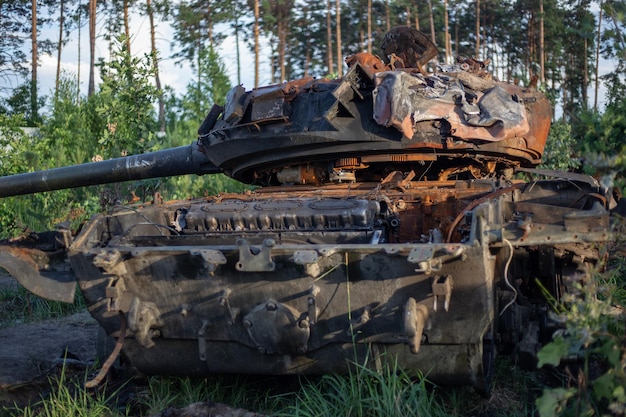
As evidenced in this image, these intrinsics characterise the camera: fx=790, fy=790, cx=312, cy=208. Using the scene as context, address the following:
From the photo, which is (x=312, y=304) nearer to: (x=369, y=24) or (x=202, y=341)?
(x=202, y=341)

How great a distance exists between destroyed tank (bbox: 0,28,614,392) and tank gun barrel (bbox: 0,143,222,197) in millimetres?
1665

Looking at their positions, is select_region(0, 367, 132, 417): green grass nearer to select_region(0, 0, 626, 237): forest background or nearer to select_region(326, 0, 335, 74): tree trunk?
select_region(0, 0, 626, 237): forest background

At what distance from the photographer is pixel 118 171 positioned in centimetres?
Result: 833

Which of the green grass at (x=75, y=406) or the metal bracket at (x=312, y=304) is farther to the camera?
the green grass at (x=75, y=406)

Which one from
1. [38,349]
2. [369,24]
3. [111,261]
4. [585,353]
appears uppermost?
[369,24]

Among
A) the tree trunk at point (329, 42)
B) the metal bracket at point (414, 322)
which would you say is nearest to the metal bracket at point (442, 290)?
the metal bracket at point (414, 322)

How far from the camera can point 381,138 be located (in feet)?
18.8

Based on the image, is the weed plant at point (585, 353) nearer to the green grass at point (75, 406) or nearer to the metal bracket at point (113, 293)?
the metal bracket at point (113, 293)

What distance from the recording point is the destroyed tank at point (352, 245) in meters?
4.31

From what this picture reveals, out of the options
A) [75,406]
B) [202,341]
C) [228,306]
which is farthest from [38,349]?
[228,306]

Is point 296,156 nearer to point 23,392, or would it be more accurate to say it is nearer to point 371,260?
point 371,260

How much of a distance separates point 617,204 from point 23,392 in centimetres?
423

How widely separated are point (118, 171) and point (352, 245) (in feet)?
15.4

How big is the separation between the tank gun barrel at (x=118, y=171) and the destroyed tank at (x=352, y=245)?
1.66m
